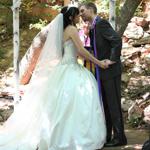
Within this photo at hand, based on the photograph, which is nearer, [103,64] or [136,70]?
[103,64]

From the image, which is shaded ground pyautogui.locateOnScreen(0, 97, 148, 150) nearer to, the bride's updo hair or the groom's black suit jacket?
the groom's black suit jacket

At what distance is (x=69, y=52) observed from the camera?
5.66m

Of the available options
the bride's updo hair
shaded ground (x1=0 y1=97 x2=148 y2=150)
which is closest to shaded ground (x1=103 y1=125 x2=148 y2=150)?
shaded ground (x1=0 y1=97 x2=148 y2=150)

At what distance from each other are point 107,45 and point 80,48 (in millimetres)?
325

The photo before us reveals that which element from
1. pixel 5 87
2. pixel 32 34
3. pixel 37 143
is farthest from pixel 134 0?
pixel 32 34

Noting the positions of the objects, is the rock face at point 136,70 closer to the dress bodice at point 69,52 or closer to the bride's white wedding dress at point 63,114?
the bride's white wedding dress at point 63,114

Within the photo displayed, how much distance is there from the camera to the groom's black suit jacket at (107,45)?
5379 mm

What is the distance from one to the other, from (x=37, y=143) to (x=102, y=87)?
41.0 inches

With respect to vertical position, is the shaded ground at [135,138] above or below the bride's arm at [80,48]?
below

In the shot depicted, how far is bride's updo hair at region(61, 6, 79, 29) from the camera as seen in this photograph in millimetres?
5508

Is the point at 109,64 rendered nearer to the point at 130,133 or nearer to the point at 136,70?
the point at 130,133

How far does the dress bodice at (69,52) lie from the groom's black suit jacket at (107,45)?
0.88ft

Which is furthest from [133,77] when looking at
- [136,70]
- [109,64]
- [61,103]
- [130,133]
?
[61,103]

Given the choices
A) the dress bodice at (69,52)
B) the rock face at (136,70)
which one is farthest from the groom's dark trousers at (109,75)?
the rock face at (136,70)
